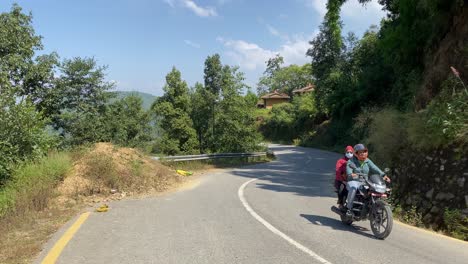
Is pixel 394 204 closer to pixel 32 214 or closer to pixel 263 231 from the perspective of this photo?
pixel 263 231

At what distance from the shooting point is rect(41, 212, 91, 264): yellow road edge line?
239 inches

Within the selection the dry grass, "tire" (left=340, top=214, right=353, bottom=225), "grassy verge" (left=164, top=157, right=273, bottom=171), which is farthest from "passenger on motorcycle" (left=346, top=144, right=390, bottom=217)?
"grassy verge" (left=164, top=157, right=273, bottom=171)

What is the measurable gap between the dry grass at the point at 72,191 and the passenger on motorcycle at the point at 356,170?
5.64 m

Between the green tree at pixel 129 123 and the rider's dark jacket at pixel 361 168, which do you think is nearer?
the rider's dark jacket at pixel 361 168

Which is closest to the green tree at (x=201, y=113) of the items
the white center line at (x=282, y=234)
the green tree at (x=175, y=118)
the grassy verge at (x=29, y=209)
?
the green tree at (x=175, y=118)

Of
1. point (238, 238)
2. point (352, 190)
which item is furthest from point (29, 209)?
point (352, 190)

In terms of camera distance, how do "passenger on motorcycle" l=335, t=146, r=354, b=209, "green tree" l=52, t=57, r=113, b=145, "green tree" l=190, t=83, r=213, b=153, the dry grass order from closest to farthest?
the dry grass, "passenger on motorcycle" l=335, t=146, r=354, b=209, "green tree" l=52, t=57, r=113, b=145, "green tree" l=190, t=83, r=213, b=153

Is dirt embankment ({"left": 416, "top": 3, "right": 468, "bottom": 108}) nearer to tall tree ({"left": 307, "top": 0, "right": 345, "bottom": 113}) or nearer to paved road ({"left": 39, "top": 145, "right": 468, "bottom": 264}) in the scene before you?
paved road ({"left": 39, "top": 145, "right": 468, "bottom": 264})

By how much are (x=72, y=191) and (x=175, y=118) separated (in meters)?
21.0

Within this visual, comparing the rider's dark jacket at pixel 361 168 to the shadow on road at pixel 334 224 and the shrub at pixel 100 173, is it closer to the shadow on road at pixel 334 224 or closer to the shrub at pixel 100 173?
the shadow on road at pixel 334 224

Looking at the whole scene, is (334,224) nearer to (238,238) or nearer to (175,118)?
(238,238)

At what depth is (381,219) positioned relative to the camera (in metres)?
7.71

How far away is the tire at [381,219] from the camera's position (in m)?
7.47

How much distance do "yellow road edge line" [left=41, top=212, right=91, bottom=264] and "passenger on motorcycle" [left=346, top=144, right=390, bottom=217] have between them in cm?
525
